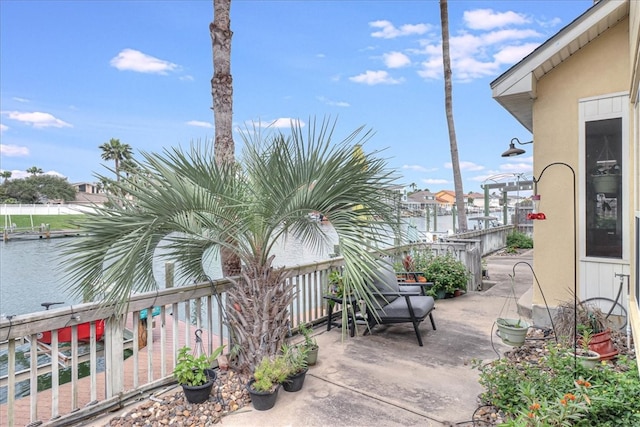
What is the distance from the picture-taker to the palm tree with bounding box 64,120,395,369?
8.55 ft

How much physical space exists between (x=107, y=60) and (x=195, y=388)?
68.7 ft

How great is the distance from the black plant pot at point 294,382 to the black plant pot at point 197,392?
1.97 ft

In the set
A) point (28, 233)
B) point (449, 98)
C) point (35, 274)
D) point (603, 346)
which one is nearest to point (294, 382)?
point (603, 346)

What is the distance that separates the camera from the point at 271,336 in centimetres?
321

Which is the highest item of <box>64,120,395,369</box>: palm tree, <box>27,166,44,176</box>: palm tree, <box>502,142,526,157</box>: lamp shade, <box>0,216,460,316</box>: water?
<box>27,166,44,176</box>: palm tree

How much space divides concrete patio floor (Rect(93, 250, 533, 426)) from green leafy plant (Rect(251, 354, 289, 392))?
0.55 ft

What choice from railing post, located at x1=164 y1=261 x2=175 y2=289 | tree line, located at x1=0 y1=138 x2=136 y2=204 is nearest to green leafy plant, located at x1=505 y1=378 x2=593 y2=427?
railing post, located at x1=164 y1=261 x2=175 y2=289

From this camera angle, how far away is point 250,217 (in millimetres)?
3039

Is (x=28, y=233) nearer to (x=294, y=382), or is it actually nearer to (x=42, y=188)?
(x=42, y=188)

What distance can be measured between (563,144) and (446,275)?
8.62 ft

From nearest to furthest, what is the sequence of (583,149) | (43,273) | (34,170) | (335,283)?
1. (583,149)
2. (335,283)
3. (43,273)
4. (34,170)

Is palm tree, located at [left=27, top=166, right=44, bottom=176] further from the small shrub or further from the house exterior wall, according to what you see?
the house exterior wall

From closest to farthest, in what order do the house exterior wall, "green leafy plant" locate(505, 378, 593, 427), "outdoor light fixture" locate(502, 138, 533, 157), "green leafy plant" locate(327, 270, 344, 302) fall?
"green leafy plant" locate(505, 378, 593, 427) < the house exterior wall < "green leafy plant" locate(327, 270, 344, 302) < "outdoor light fixture" locate(502, 138, 533, 157)

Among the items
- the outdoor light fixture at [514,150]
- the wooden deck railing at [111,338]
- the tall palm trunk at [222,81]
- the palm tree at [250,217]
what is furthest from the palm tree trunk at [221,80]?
the outdoor light fixture at [514,150]
